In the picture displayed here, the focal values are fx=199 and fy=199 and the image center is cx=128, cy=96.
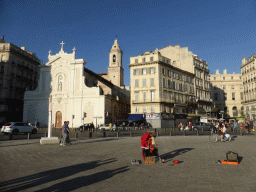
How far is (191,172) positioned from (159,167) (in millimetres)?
1221

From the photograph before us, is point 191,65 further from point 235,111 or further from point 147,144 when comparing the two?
point 147,144

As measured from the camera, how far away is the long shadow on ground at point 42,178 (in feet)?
16.9

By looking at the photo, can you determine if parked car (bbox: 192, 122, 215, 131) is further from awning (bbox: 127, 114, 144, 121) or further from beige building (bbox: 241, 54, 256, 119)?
beige building (bbox: 241, 54, 256, 119)

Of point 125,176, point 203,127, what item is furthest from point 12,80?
point 125,176

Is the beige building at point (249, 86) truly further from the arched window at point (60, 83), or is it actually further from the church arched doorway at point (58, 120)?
the arched window at point (60, 83)

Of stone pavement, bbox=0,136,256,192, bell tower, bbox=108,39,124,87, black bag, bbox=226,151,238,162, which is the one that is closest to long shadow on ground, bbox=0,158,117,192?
stone pavement, bbox=0,136,256,192

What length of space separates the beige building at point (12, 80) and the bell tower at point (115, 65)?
23.2 metres

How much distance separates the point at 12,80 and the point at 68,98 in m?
15.1

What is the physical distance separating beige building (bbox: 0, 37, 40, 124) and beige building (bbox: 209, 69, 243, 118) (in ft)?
200

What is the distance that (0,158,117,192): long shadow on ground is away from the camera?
5164mm

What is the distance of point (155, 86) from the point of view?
44062mm

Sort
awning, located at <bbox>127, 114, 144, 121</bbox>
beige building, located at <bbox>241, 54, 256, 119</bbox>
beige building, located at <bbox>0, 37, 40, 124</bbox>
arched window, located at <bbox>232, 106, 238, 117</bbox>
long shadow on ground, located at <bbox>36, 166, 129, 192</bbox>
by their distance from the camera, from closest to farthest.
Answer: long shadow on ground, located at <bbox>36, 166, 129, 192</bbox> → awning, located at <bbox>127, 114, 144, 121</bbox> → beige building, located at <bbox>0, 37, 40, 124</bbox> → beige building, located at <bbox>241, 54, 256, 119</bbox> → arched window, located at <bbox>232, 106, 238, 117</bbox>

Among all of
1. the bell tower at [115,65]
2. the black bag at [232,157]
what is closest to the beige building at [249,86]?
the bell tower at [115,65]

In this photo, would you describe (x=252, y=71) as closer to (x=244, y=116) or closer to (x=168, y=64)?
(x=244, y=116)
